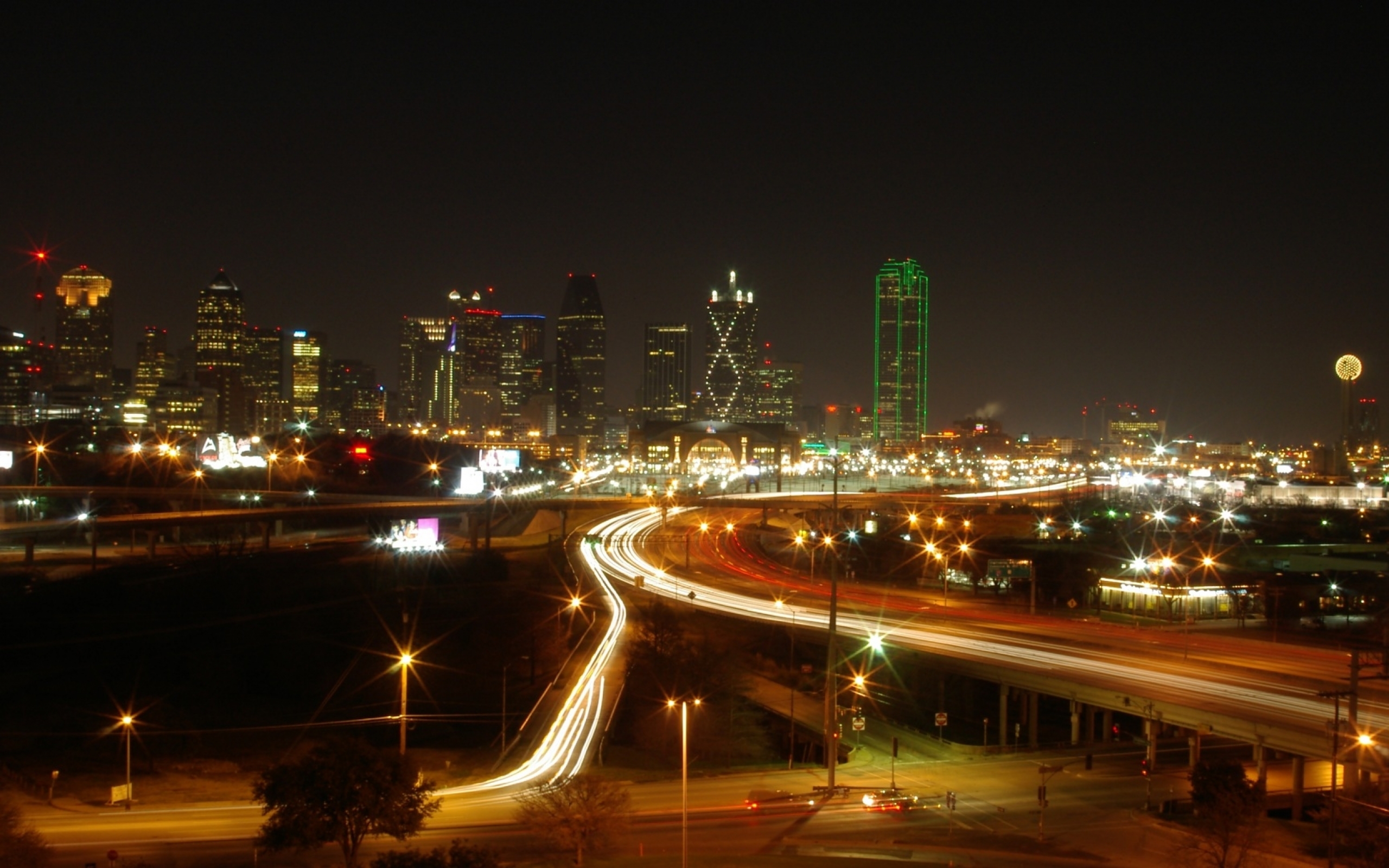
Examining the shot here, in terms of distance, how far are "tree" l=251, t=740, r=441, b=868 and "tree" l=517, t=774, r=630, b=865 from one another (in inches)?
70.4

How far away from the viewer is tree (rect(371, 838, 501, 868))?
1202 cm

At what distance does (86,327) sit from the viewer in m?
174

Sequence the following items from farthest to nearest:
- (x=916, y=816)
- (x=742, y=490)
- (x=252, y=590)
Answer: (x=742, y=490)
(x=252, y=590)
(x=916, y=816)

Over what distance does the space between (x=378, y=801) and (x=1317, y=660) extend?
1948cm

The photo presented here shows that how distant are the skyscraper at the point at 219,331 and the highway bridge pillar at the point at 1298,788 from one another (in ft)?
597

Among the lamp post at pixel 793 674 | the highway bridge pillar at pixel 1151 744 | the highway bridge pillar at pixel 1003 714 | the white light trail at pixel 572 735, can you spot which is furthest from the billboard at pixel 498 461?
the highway bridge pillar at pixel 1151 744

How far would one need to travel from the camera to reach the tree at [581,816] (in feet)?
47.2

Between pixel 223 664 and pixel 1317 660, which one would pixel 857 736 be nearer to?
pixel 1317 660

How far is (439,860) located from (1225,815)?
10.5 meters

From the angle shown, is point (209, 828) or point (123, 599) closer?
point (209, 828)

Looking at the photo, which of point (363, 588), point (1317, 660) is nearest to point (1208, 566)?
point (1317, 660)

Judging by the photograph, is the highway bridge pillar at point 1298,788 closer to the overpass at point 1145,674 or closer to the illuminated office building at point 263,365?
the overpass at point 1145,674

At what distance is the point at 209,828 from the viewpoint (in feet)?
52.0

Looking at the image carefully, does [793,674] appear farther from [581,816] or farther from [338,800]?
[338,800]
